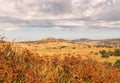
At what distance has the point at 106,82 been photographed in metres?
9.70

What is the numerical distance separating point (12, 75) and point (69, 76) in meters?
2.36

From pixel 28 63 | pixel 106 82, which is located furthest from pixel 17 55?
pixel 106 82

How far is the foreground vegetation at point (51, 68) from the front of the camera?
8.49 meters

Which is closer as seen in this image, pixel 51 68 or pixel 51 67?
pixel 51 68

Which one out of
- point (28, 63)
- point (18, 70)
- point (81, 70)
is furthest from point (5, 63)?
point (81, 70)

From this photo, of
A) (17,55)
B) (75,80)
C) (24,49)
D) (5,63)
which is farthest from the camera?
(24,49)

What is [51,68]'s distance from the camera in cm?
969

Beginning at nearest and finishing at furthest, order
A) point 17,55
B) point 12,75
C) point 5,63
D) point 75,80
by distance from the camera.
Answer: point 12,75 < point 5,63 < point 75,80 < point 17,55

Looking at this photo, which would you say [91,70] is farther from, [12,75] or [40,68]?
[12,75]

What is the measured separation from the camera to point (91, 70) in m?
9.72

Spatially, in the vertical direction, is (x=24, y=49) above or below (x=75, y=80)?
above

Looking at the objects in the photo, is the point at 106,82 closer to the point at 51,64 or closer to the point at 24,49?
the point at 51,64

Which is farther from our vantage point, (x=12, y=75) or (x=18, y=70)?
(x=18, y=70)

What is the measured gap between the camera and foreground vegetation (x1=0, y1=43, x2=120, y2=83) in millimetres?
8492
